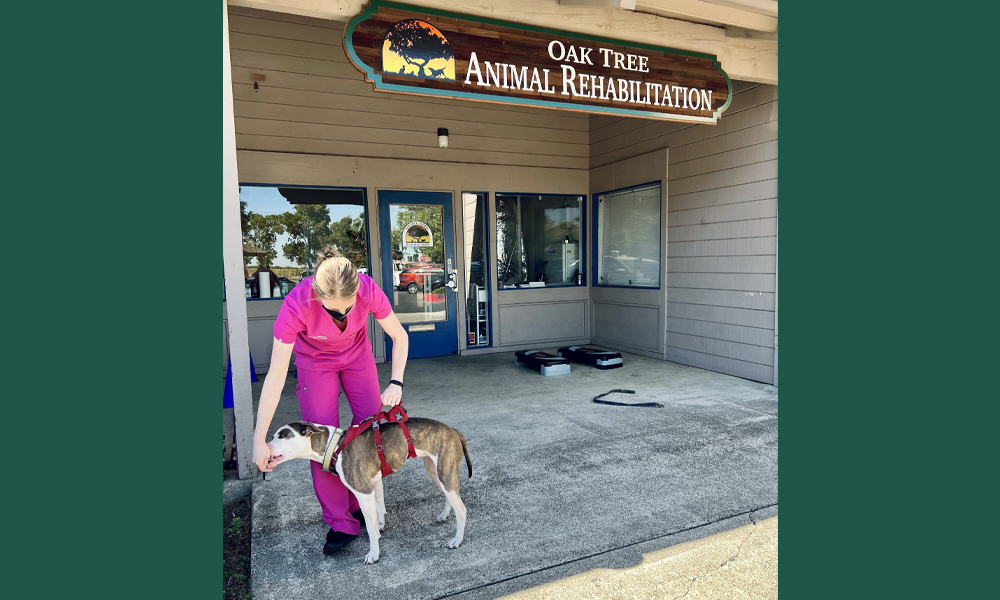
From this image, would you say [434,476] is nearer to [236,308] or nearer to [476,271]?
[236,308]

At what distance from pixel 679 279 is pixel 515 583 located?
5372 millimetres

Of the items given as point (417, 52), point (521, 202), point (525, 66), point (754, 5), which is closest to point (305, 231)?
point (521, 202)

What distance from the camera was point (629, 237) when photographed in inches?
315

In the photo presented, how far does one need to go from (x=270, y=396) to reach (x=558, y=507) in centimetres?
170

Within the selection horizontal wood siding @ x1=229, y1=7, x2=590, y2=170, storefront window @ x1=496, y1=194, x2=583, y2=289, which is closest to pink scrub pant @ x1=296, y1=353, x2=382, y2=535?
horizontal wood siding @ x1=229, y1=7, x2=590, y2=170

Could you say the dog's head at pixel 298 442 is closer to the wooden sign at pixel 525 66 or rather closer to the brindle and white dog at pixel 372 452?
the brindle and white dog at pixel 372 452

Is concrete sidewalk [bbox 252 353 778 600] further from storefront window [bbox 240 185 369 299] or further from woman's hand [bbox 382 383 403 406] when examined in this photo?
storefront window [bbox 240 185 369 299]

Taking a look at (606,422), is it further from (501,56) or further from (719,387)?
(501,56)

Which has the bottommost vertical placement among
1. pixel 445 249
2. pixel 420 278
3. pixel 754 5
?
pixel 420 278

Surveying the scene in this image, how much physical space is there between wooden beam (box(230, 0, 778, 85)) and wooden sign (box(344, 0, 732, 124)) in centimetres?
8

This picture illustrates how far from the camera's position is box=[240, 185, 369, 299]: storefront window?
667cm

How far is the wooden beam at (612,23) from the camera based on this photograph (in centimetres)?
360

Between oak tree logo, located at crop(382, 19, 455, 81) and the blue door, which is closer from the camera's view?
oak tree logo, located at crop(382, 19, 455, 81)

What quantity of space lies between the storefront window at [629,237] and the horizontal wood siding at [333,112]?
1410 mm
